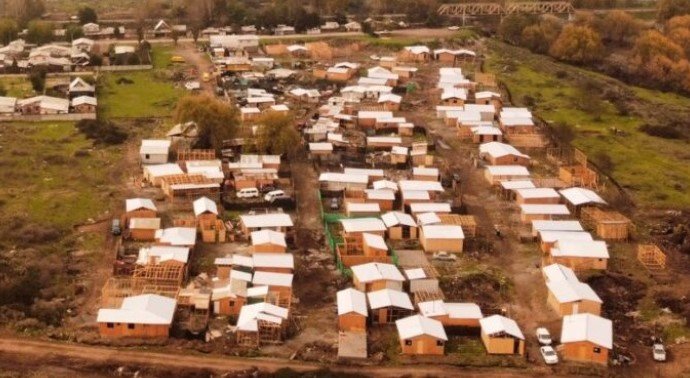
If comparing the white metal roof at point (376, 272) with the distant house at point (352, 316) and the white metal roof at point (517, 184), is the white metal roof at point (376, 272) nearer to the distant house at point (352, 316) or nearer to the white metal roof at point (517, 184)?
the distant house at point (352, 316)

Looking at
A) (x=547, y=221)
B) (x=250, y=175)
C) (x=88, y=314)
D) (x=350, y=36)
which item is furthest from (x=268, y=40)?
(x=88, y=314)

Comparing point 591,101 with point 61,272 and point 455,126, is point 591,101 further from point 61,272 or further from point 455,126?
point 61,272

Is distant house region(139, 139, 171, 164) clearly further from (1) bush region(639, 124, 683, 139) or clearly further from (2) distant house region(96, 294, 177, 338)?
(1) bush region(639, 124, 683, 139)

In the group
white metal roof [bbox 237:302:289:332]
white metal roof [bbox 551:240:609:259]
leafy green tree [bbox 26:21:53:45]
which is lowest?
white metal roof [bbox 551:240:609:259]

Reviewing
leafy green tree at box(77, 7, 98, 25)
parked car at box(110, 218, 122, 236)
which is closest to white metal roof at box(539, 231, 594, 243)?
parked car at box(110, 218, 122, 236)

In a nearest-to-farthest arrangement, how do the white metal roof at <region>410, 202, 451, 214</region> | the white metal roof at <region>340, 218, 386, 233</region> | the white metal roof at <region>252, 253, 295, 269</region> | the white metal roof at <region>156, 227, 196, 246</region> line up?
the white metal roof at <region>252, 253, 295, 269</region>, the white metal roof at <region>156, 227, 196, 246</region>, the white metal roof at <region>340, 218, 386, 233</region>, the white metal roof at <region>410, 202, 451, 214</region>

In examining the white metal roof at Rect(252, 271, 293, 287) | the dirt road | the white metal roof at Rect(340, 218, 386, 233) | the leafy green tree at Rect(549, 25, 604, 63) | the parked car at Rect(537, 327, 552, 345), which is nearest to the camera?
the dirt road
